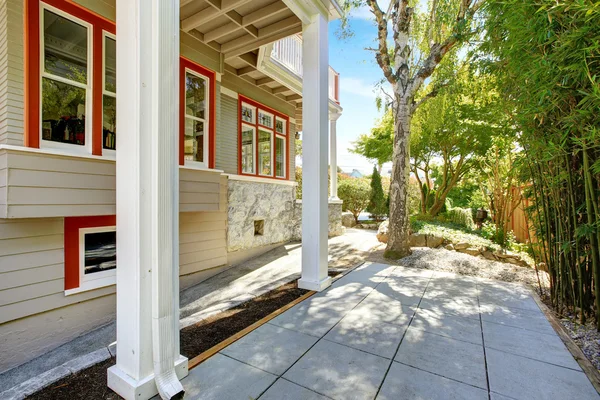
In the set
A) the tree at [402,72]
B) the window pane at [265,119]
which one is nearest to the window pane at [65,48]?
the window pane at [265,119]

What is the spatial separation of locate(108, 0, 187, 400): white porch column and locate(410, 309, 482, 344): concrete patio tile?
6.63 feet

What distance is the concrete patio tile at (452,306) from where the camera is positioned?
2.67 meters

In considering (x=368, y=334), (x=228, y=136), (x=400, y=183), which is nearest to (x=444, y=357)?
(x=368, y=334)

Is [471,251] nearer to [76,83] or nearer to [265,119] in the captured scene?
[265,119]

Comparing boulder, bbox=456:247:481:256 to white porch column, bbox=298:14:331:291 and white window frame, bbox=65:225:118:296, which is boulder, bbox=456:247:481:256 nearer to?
white porch column, bbox=298:14:331:291

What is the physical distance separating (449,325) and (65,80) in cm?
479

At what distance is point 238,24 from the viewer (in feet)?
13.5

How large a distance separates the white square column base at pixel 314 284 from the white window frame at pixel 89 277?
2639mm

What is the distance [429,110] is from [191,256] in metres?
5.66

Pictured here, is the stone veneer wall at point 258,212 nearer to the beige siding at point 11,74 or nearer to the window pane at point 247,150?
the window pane at point 247,150

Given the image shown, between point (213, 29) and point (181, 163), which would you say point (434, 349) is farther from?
point (213, 29)

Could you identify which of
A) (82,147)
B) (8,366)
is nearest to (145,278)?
(82,147)

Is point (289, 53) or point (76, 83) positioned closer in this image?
point (76, 83)

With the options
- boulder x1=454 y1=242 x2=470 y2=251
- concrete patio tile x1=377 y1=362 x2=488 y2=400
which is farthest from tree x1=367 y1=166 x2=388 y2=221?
concrete patio tile x1=377 y1=362 x2=488 y2=400
